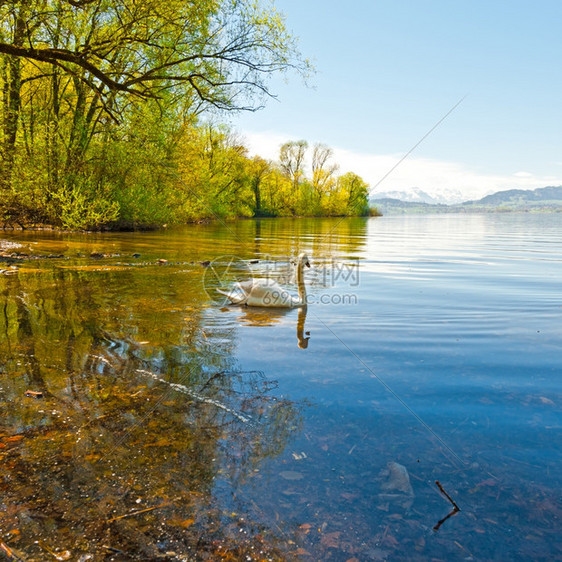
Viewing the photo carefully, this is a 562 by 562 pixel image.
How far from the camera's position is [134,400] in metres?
4.21

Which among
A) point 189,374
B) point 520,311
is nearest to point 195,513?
point 189,374

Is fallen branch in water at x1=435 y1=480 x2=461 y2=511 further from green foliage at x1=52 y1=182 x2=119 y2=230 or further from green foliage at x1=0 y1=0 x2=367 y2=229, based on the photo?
green foliage at x1=52 y1=182 x2=119 y2=230

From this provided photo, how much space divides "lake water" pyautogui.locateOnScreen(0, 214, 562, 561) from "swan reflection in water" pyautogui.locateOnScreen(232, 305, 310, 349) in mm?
67

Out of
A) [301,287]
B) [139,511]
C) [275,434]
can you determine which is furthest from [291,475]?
[301,287]

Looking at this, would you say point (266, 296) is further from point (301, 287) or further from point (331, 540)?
point (331, 540)

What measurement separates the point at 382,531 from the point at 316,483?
0.56 m

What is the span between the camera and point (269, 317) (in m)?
8.43

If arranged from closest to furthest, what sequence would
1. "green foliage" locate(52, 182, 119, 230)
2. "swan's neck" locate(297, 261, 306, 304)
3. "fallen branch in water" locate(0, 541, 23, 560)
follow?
"fallen branch in water" locate(0, 541, 23, 560) < "swan's neck" locate(297, 261, 306, 304) < "green foliage" locate(52, 182, 119, 230)

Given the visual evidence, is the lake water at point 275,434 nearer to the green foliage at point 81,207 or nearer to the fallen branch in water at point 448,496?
the fallen branch in water at point 448,496

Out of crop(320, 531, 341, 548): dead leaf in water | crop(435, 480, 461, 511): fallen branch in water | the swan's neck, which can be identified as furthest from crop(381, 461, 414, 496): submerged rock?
the swan's neck

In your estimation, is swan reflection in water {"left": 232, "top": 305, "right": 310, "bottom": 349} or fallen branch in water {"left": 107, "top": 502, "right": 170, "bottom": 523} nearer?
fallen branch in water {"left": 107, "top": 502, "right": 170, "bottom": 523}

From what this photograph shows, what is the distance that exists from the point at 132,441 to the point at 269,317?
510 cm

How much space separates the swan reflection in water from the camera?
24.2ft

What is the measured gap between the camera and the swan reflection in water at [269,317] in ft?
24.2
